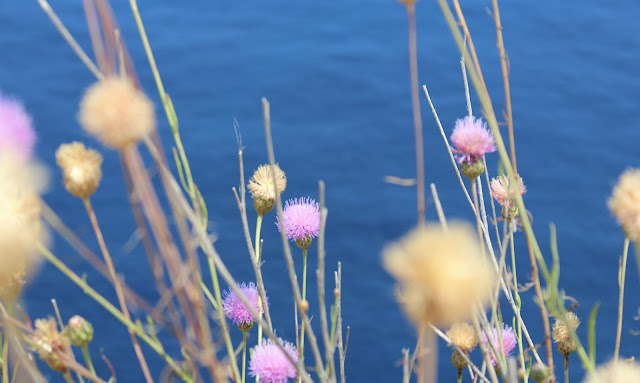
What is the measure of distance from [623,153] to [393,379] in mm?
595

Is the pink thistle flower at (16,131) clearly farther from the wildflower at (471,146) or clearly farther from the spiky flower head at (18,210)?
the wildflower at (471,146)

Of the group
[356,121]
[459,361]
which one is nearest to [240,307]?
[459,361]

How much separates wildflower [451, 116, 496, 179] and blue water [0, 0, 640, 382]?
2.53ft

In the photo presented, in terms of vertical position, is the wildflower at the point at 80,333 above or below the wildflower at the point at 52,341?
below

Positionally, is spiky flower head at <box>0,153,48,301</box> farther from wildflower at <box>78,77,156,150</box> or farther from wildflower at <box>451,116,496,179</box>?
wildflower at <box>451,116,496,179</box>

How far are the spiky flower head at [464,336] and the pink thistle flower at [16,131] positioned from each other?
0.26 metres

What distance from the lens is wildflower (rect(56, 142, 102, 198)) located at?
0.85ft

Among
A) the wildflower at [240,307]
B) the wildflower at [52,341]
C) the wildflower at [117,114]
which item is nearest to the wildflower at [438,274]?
the wildflower at [117,114]

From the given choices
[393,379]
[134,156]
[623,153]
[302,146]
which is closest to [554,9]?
[623,153]

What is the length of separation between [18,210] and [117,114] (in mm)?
38

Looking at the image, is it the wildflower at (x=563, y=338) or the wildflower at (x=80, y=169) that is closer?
the wildflower at (x=80, y=169)

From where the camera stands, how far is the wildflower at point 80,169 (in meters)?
0.26

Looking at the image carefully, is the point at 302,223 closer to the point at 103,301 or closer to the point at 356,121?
the point at 103,301

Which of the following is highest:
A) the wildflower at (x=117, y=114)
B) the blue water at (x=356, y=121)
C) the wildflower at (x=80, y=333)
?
the wildflower at (x=117, y=114)
